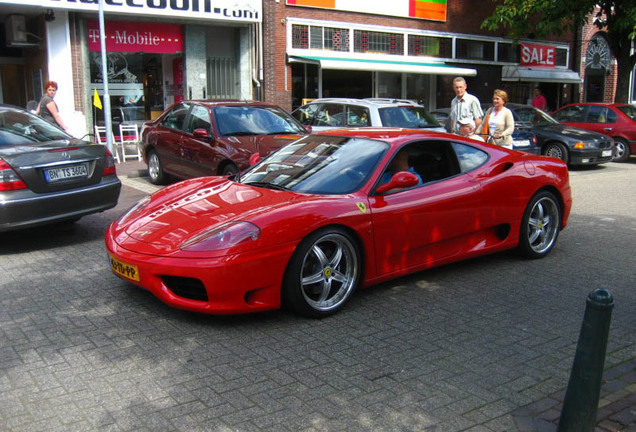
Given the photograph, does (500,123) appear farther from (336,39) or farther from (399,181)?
(336,39)

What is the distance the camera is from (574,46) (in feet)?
90.2

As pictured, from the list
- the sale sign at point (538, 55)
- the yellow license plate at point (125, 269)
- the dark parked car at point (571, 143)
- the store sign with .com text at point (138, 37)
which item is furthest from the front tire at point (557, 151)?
the sale sign at point (538, 55)

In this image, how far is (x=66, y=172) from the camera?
6.75 metres

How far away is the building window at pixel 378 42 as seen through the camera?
66.9 ft

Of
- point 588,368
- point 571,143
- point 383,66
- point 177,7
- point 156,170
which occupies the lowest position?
point 588,368

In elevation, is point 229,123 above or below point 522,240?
above

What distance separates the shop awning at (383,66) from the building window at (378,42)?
19.7 inches

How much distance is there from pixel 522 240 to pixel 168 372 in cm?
387

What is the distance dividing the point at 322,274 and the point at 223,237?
0.80m

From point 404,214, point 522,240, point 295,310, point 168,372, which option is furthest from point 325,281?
point 522,240

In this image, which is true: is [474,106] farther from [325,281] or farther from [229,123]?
[325,281]

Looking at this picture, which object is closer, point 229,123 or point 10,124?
point 10,124

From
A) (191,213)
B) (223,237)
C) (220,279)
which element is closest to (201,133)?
(191,213)

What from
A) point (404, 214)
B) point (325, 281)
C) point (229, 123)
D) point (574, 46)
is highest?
point (574, 46)
